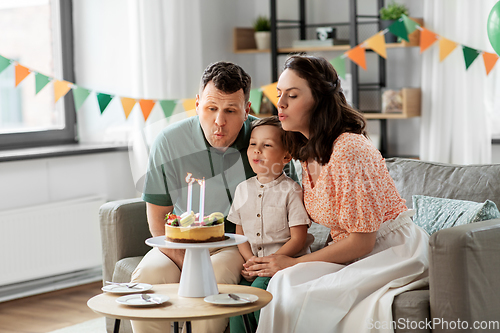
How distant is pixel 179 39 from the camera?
3.97 m

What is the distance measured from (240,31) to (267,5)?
28 centimetres

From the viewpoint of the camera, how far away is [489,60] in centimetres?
333

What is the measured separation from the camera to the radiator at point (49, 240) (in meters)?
3.30

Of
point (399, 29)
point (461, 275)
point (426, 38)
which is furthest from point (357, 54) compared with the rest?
point (461, 275)

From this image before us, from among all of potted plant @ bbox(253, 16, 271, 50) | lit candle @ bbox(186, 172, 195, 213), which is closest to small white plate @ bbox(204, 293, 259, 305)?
lit candle @ bbox(186, 172, 195, 213)

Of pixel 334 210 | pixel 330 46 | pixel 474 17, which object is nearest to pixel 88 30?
pixel 330 46

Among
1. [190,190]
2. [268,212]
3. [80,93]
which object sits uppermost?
[80,93]

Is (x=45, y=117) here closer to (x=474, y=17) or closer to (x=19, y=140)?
(x=19, y=140)

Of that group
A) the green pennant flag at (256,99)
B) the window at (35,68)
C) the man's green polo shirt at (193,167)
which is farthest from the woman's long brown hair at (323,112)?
the window at (35,68)

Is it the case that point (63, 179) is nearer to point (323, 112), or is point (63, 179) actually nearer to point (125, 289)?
point (125, 289)

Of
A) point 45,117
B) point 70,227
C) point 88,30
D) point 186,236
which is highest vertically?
point 88,30

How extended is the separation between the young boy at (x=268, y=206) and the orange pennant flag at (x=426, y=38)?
6.27ft

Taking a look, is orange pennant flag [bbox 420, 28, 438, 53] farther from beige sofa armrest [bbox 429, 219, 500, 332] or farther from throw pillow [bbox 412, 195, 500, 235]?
beige sofa armrest [bbox 429, 219, 500, 332]

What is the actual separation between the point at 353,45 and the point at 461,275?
7.92 ft
